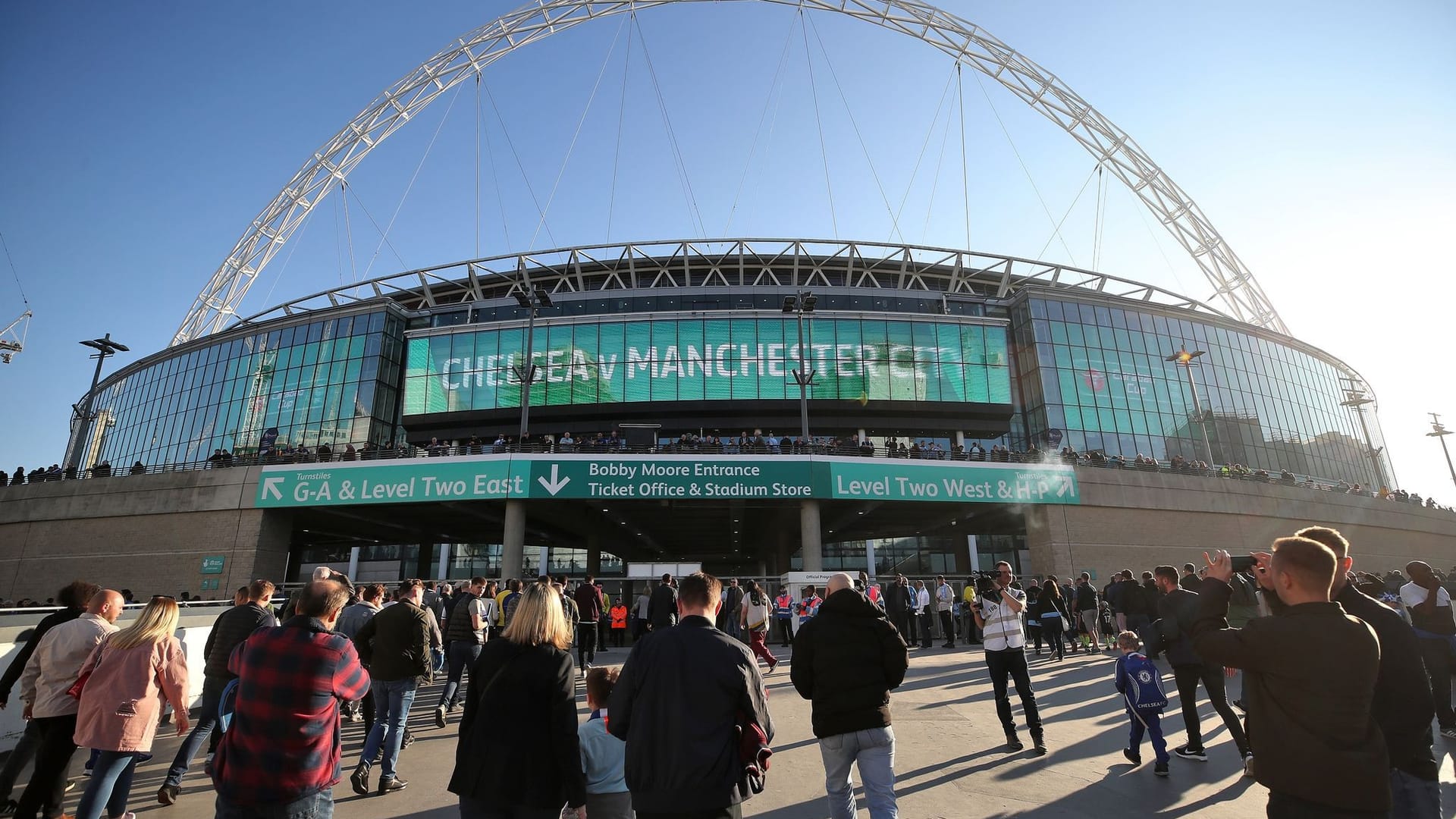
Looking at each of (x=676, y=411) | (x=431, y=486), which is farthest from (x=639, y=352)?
(x=431, y=486)

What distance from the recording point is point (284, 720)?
332cm

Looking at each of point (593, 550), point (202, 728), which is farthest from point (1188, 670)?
point (593, 550)

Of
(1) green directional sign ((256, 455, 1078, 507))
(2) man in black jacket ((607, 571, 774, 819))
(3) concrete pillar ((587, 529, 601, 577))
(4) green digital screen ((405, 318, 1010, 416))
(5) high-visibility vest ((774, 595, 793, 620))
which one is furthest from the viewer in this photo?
(4) green digital screen ((405, 318, 1010, 416))

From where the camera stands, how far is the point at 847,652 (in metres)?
4.44

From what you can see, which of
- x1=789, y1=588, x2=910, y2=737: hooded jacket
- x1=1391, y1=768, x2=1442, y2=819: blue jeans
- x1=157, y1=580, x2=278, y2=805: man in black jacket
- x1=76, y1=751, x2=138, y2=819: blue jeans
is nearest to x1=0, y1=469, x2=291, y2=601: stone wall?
x1=157, y1=580, x2=278, y2=805: man in black jacket

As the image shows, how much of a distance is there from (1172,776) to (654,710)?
Answer: 5.73 meters

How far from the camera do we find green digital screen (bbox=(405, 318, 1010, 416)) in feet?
136

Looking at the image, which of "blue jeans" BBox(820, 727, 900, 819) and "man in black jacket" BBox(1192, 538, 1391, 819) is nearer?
"man in black jacket" BBox(1192, 538, 1391, 819)

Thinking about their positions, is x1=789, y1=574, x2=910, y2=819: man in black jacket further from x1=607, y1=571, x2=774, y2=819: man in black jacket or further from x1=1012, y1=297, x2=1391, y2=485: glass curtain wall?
x1=1012, y1=297, x2=1391, y2=485: glass curtain wall

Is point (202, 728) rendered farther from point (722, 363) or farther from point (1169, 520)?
point (1169, 520)

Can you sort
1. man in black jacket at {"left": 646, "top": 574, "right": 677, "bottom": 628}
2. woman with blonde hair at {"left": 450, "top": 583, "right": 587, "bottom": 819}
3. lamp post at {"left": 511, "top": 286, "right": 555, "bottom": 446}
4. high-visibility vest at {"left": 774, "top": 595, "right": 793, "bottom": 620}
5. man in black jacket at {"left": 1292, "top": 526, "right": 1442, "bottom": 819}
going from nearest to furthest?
woman with blonde hair at {"left": 450, "top": 583, "right": 587, "bottom": 819}
man in black jacket at {"left": 1292, "top": 526, "right": 1442, "bottom": 819}
man in black jacket at {"left": 646, "top": 574, "right": 677, "bottom": 628}
high-visibility vest at {"left": 774, "top": 595, "right": 793, "bottom": 620}
lamp post at {"left": 511, "top": 286, "right": 555, "bottom": 446}

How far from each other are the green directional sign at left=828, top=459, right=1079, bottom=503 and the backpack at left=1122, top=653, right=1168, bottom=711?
21.3 meters

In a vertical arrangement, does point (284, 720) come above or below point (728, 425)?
below

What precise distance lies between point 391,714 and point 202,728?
1866 millimetres
